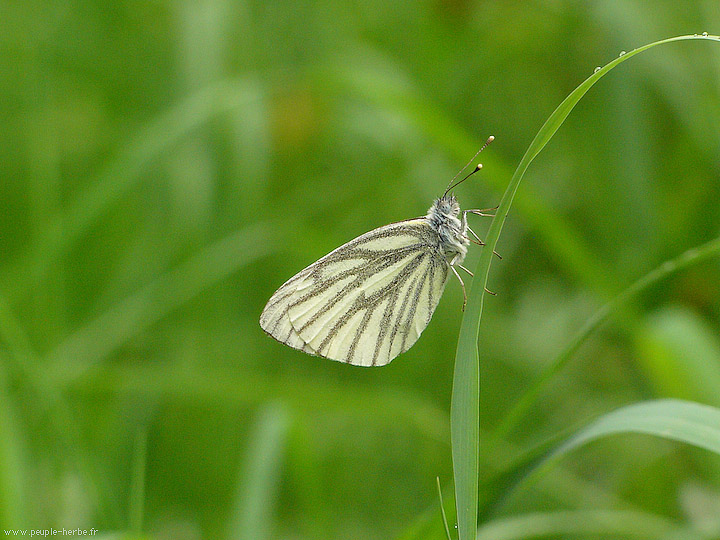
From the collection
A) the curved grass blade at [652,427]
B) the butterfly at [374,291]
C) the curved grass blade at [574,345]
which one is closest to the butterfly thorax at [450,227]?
the butterfly at [374,291]

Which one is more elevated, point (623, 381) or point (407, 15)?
point (407, 15)

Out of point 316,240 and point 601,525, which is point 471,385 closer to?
point 601,525

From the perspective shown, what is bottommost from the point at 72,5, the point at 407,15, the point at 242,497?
the point at 242,497

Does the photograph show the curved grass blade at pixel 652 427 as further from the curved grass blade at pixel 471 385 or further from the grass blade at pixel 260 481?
the grass blade at pixel 260 481

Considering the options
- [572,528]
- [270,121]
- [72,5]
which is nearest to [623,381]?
[572,528]

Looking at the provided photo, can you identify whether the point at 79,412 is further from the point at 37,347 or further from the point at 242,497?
the point at 242,497

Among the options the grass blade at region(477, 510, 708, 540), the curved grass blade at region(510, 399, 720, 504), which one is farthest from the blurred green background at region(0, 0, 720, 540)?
the curved grass blade at region(510, 399, 720, 504)
